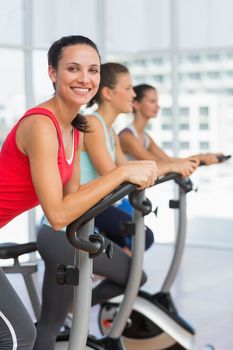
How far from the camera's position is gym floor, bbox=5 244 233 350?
13.4ft

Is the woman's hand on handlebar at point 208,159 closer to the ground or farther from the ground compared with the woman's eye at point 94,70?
closer to the ground

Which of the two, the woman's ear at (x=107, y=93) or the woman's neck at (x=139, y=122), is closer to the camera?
the woman's ear at (x=107, y=93)

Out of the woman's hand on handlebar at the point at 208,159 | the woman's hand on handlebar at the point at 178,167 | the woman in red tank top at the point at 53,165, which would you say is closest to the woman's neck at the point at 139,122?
the woman's hand on handlebar at the point at 208,159

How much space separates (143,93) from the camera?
4566mm

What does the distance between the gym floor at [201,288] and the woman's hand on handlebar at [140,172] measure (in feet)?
2.95

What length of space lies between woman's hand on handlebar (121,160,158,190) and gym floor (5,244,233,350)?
900 mm

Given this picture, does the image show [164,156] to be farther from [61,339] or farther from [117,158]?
[61,339]

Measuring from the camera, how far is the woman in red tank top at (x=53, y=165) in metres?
2.06

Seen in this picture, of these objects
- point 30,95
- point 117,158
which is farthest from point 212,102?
point 117,158

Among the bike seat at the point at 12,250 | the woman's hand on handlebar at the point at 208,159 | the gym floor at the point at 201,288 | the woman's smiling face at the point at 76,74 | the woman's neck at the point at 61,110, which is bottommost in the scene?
the gym floor at the point at 201,288

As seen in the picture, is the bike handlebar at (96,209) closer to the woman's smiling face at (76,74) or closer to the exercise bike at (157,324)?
the woman's smiling face at (76,74)

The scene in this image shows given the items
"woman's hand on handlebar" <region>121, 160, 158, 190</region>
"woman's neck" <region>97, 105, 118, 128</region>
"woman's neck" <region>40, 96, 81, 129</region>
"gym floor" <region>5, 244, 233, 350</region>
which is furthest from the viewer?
"gym floor" <region>5, 244, 233, 350</region>

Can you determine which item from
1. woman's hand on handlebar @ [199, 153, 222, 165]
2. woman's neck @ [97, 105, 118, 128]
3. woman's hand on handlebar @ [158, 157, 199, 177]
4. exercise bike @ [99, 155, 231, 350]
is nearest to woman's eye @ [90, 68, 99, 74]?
woman's hand on handlebar @ [158, 157, 199, 177]

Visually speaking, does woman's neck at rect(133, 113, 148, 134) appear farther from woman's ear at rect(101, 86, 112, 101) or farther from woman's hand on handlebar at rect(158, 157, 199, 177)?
woman's hand on handlebar at rect(158, 157, 199, 177)
